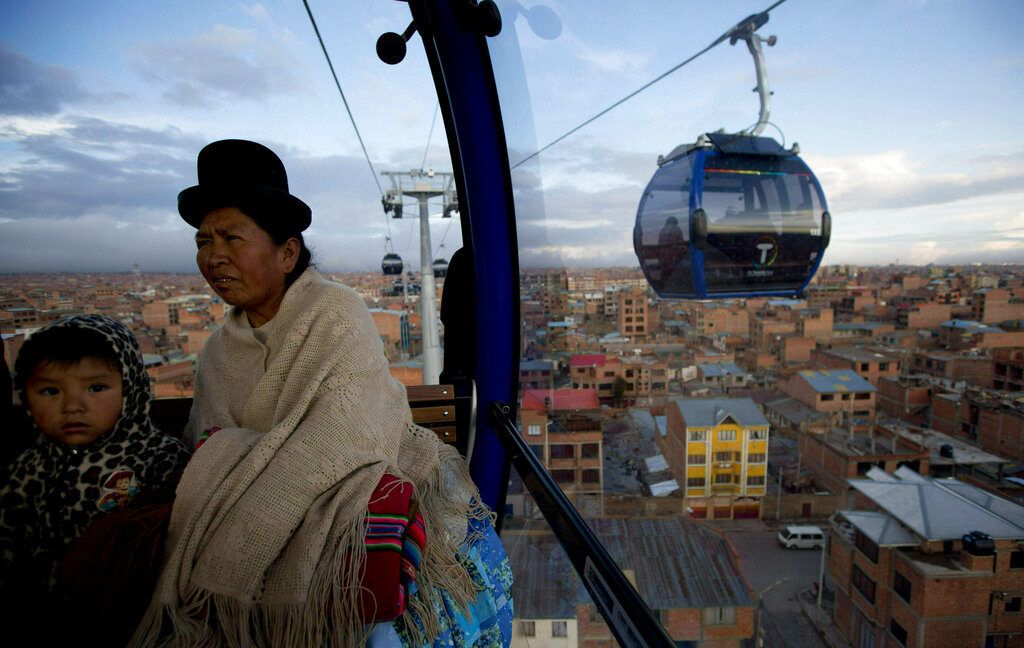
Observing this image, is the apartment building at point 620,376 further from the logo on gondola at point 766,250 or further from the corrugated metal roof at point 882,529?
the corrugated metal roof at point 882,529

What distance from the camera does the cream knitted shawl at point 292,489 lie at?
816 mm

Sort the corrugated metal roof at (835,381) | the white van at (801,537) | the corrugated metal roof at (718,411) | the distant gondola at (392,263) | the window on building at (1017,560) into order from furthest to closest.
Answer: the distant gondola at (392,263) < the corrugated metal roof at (718,411) < the corrugated metal roof at (835,381) < the white van at (801,537) < the window on building at (1017,560)

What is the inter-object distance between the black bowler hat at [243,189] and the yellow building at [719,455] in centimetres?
279

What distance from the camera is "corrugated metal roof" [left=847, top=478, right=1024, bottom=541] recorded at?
905mm

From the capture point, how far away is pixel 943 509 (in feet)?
3.67

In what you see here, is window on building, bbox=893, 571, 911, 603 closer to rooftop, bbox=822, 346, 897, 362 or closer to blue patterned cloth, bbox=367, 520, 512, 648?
blue patterned cloth, bbox=367, 520, 512, 648

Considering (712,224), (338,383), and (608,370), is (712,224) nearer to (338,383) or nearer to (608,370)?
(608,370)

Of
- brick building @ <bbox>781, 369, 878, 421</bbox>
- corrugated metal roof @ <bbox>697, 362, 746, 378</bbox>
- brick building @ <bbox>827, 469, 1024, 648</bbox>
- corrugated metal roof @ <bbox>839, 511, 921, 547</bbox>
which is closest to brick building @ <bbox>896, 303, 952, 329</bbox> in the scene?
brick building @ <bbox>781, 369, 878, 421</bbox>

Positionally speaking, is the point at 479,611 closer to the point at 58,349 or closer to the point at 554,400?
the point at 58,349

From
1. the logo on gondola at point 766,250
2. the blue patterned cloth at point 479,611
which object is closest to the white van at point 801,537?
the blue patterned cloth at point 479,611

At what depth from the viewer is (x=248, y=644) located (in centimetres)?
81

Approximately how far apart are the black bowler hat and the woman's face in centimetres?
3

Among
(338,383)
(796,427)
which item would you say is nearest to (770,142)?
(796,427)

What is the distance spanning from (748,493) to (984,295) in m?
1.90
